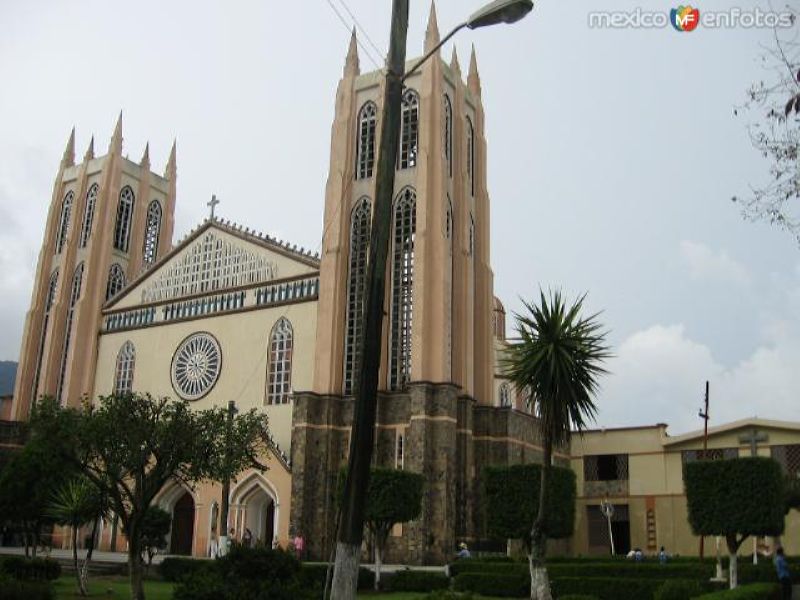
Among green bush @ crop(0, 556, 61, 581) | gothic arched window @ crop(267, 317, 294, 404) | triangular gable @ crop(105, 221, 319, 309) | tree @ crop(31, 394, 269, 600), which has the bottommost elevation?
green bush @ crop(0, 556, 61, 581)

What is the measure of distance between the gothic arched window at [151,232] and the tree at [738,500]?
4296 centimetres

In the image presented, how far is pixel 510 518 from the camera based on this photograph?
28.6 m

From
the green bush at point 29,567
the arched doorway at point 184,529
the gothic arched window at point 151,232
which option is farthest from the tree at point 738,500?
the gothic arched window at point 151,232

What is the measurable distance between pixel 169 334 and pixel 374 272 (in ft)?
131

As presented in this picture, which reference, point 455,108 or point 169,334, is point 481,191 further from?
point 169,334

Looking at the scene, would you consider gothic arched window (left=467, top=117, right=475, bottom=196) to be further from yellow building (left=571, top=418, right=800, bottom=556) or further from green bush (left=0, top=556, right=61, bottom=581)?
green bush (left=0, top=556, right=61, bottom=581)

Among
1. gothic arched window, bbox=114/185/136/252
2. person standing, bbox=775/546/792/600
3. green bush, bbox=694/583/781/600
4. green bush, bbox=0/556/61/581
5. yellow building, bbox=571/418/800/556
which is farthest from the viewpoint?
gothic arched window, bbox=114/185/136/252

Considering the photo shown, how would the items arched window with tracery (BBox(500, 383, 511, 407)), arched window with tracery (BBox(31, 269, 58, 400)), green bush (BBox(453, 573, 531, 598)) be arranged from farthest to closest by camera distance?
arched window with tracery (BBox(500, 383, 511, 407)), arched window with tracery (BBox(31, 269, 58, 400)), green bush (BBox(453, 573, 531, 598))

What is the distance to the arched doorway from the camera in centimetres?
4344

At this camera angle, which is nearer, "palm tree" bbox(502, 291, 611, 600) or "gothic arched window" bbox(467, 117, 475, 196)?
"palm tree" bbox(502, 291, 611, 600)

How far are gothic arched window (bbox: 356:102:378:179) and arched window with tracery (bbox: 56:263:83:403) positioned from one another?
2206cm

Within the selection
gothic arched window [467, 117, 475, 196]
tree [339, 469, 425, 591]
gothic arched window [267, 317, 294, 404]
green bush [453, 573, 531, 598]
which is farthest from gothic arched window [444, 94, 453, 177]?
green bush [453, 573, 531, 598]

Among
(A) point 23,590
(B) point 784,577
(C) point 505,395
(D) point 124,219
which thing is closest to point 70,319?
(D) point 124,219

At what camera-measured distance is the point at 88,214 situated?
5662 centimetres
